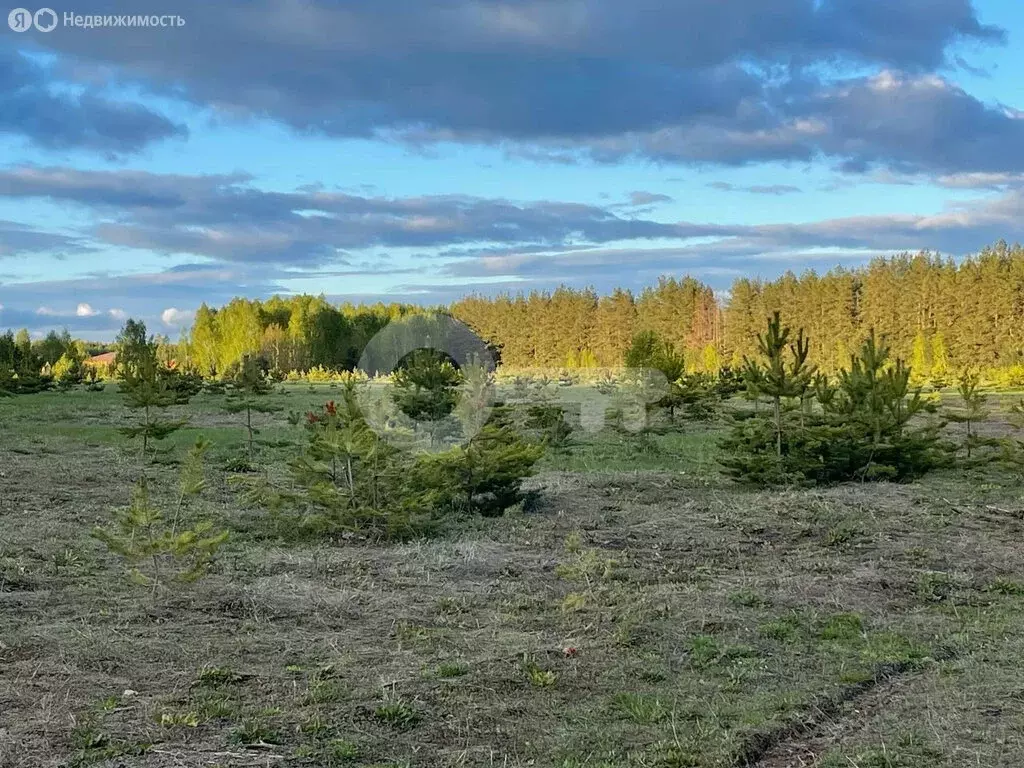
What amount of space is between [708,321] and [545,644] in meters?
69.5

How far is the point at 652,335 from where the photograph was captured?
26.4 metres

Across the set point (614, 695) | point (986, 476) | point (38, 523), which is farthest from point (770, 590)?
point (986, 476)

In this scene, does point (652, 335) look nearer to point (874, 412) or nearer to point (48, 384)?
point (874, 412)

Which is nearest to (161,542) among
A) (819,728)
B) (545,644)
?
(545,644)

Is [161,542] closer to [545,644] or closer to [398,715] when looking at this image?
[398,715]

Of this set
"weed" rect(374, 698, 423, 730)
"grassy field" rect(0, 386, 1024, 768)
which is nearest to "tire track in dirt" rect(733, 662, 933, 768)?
"grassy field" rect(0, 386, 1024, 768)

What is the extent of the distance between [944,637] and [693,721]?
8.52 ft

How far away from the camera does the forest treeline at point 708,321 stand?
53875mm

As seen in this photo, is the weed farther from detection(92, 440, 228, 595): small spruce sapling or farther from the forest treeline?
the forest treeline

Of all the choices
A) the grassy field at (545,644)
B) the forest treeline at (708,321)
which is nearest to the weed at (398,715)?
the grassy field at (545,644)

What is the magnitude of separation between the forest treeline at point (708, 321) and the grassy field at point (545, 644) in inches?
1467

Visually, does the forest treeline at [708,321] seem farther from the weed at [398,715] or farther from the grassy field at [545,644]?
the weed at [398,715]

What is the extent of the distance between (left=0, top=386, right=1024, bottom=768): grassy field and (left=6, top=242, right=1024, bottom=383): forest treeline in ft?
122

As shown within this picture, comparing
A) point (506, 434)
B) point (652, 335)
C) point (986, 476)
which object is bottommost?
point (986, 476)
